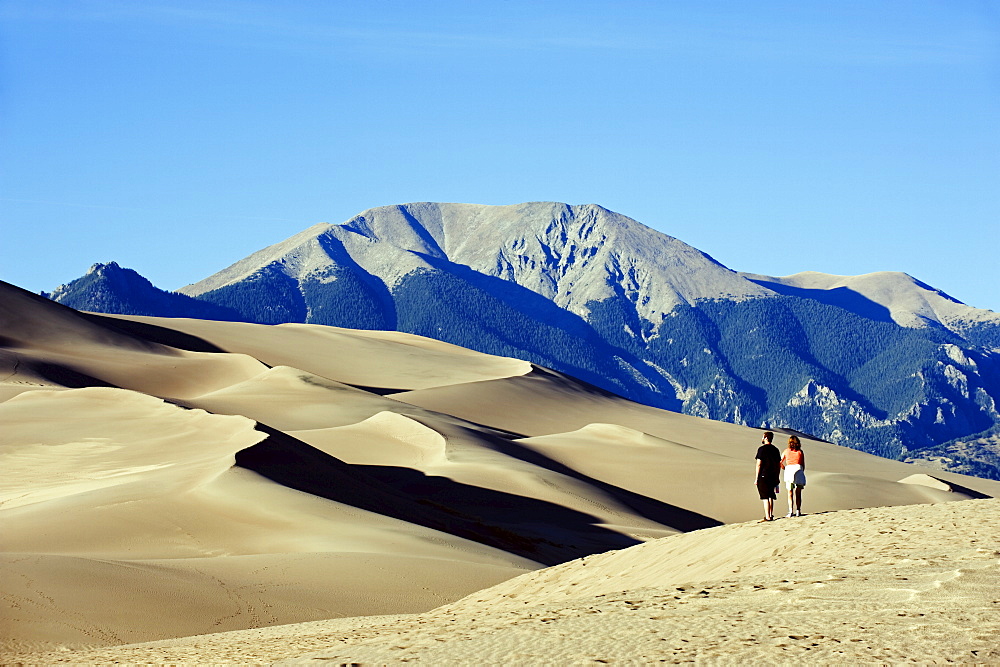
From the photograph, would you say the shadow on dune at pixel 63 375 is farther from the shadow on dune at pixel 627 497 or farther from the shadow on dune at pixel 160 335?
the shadow on dune at pixel 160 335

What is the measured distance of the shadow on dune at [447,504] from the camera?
29859 mm

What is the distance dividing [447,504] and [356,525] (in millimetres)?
10585

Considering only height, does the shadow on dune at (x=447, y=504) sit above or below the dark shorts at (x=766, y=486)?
below

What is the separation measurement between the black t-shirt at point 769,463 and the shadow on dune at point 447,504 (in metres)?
10.7

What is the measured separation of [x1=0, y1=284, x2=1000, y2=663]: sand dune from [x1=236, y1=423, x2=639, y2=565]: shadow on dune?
5.0 inches

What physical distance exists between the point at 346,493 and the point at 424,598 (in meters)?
10.8

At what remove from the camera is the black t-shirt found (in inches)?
720

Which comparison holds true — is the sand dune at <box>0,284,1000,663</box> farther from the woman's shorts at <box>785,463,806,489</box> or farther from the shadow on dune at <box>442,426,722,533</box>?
the woman's shorts at <box>785,463,806,489</box>

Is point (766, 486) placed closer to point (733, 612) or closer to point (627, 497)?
point (733, 612)

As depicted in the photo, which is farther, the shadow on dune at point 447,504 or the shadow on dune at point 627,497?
the shadow on dune at point 627,497

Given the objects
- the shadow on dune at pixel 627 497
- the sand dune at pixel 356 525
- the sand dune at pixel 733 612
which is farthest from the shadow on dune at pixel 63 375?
the sand dune at pixel 733 612

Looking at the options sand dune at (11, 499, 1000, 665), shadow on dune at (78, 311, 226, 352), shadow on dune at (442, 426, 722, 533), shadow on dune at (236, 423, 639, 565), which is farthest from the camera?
shadow on dune at (78, 311, 226, 352)

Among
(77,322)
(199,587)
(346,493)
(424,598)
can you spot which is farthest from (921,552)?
(77,322)

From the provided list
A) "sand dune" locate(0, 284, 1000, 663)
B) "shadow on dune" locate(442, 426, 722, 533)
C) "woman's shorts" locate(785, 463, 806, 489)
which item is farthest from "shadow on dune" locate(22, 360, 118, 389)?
"woman's shorts" locate(785, 463, 806, 489)
